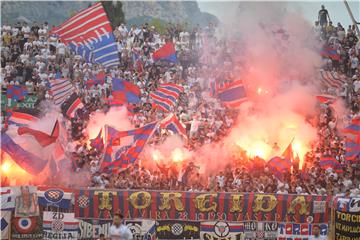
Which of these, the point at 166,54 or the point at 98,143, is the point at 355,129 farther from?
the point at 166,54

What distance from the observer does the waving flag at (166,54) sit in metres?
18.4

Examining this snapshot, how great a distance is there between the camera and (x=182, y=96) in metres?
18.2

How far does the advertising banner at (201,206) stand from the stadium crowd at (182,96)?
1421 mm

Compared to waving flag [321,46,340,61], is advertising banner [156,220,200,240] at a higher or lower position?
lower

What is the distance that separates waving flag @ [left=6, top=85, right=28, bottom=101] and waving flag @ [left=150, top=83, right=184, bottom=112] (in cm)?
466

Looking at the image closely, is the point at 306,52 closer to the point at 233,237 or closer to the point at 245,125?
the point at 245,125

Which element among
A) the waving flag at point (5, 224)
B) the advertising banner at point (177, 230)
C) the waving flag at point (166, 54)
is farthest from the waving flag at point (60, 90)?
the advertising banner at point (177, 230)

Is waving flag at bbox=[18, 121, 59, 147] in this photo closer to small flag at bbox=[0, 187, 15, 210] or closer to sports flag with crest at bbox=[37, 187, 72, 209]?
sports flag with crest at bbox=[37, 187, 72, 209]

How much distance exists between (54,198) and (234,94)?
6335 millimetres

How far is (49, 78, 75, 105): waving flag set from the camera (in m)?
15.1

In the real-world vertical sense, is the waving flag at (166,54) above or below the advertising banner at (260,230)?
above

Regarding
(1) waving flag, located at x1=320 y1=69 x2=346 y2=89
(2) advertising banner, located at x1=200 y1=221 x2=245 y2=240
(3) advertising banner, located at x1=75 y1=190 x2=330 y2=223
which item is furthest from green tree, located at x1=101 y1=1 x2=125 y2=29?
(2) advertising banner, located at x1=200 y1=221 x2=245 y2=240

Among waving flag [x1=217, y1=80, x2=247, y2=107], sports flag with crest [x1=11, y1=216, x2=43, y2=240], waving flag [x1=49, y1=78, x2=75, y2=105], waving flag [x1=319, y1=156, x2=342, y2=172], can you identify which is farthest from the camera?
waving flag [x1=217, y1=80, x2=247, y2=107]

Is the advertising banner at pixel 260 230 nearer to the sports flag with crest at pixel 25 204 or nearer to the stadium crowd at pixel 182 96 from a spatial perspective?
the stadium crowd at pixel 182 96
